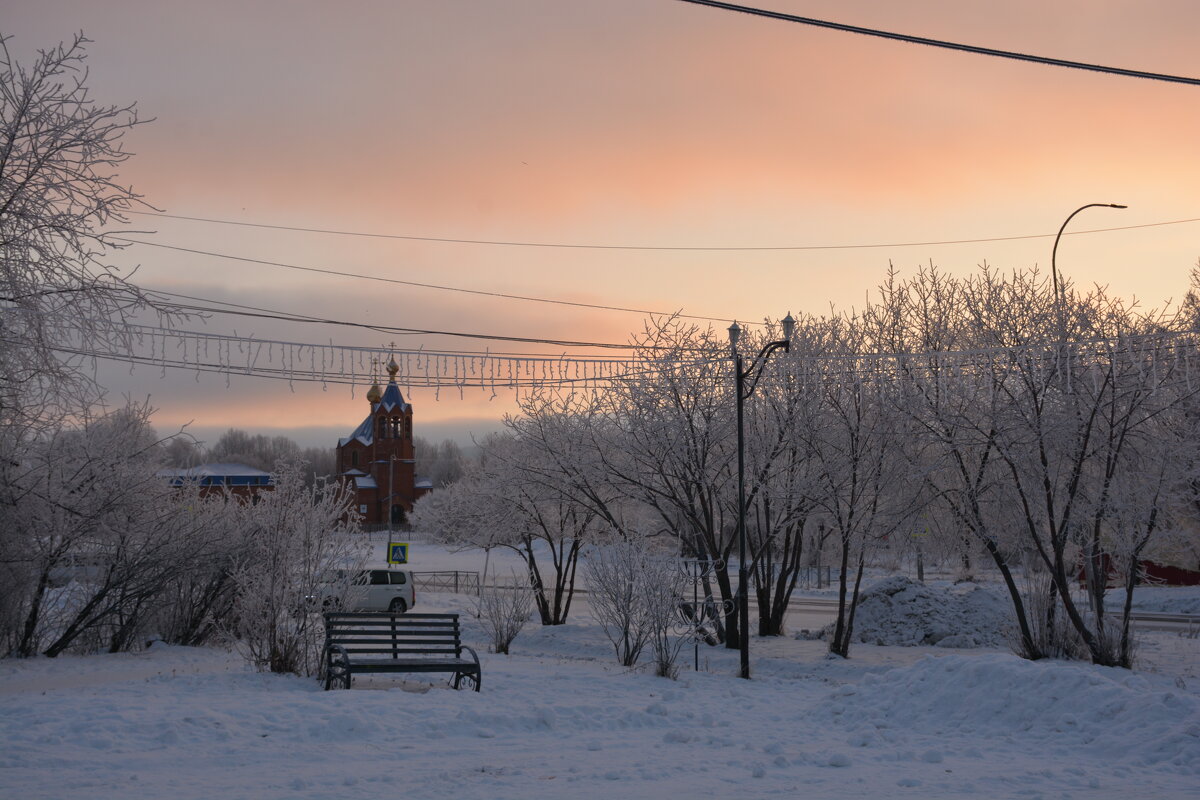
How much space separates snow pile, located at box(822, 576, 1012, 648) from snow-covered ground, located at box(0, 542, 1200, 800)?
11.8 m

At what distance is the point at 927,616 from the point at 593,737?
17683 millimetres

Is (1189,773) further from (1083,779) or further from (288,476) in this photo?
(288,476)

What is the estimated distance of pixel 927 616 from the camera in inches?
→ 993

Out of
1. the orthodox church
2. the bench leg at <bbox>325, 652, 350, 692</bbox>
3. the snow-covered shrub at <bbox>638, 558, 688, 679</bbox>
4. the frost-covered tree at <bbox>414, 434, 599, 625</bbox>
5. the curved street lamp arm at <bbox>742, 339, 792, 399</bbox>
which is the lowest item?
the bench leg at <bbox>325, 652, 350, 692</bbox>

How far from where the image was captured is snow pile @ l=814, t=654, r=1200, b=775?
9297mm

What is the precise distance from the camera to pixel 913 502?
71.1 feet

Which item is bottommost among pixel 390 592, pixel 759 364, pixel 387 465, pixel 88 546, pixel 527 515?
pixel 390 592

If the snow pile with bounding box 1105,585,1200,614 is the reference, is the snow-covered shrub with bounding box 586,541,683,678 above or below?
above

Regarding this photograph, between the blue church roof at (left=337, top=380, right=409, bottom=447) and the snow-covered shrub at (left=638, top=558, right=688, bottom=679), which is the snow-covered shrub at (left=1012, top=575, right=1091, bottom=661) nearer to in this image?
the snow-covered shrub at (left=638, top=558, right=688, bottom=679)

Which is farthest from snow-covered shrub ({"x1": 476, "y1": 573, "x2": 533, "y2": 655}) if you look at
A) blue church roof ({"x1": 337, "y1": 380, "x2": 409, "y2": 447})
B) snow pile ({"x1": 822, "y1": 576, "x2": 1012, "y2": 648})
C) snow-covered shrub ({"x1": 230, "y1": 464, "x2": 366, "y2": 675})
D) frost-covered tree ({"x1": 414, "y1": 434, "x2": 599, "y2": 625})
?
blue church roof ({"x1": 337, "y1": 380, "x2": 409, "y2": 447})

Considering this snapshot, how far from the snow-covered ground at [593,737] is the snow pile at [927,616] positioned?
11.8 metres

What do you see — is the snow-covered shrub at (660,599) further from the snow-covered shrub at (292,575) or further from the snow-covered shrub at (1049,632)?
the snow-covered shrub at (1049,632)

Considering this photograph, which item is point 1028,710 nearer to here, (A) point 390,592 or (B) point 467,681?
(B) point 467,681

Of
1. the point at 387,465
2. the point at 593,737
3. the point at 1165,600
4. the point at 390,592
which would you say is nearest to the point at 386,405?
the point at 387,465
